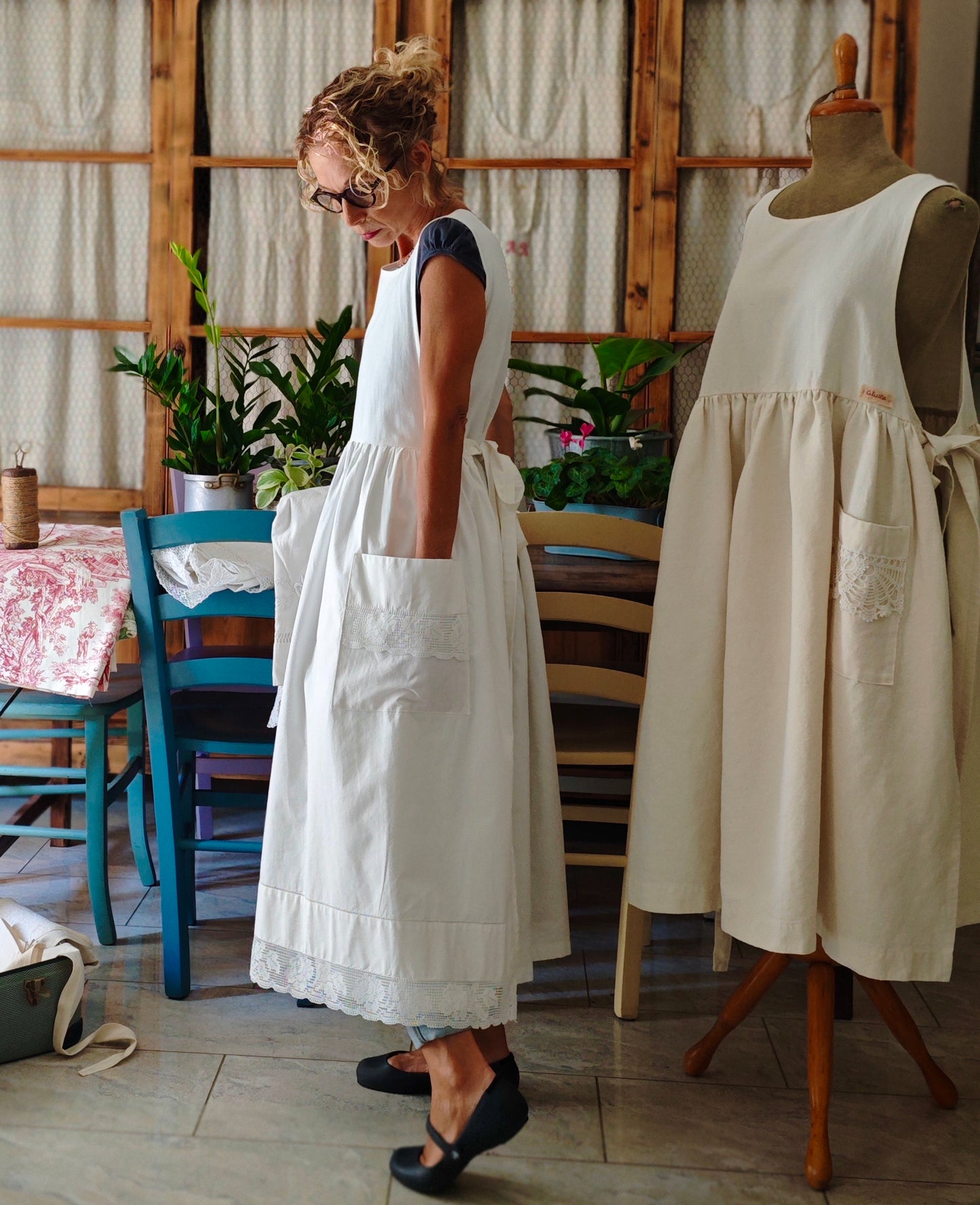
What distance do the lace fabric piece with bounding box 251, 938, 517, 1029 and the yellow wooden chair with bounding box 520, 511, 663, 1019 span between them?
0.50 meters

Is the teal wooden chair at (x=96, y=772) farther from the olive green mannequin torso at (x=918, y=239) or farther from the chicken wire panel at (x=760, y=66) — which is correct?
the chicken wire panel at (x=760, y=66)

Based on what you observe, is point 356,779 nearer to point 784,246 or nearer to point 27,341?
point 784,246

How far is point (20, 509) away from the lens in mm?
2283

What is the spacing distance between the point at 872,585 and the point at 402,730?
2.21ft

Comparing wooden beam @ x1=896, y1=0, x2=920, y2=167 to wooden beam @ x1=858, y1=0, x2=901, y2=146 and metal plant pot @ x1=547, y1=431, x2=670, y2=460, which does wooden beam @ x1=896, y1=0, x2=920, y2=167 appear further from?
metal plant pot @ x1=547, y1=431, x2=670, y2=460

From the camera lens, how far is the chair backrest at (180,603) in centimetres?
191

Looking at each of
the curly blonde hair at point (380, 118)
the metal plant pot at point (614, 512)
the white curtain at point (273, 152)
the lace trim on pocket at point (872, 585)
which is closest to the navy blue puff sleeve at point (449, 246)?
the curly blonde hair at point (380, 118)

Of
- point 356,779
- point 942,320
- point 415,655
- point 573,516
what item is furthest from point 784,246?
point 356,779

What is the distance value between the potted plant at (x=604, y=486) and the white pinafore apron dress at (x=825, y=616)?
2.11 ft

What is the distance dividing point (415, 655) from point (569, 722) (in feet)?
2.78

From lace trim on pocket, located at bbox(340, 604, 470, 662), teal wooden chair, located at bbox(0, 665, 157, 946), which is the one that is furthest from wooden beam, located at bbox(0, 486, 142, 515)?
lace trim on pocket, located at bbox(340, 604, 470, 662)

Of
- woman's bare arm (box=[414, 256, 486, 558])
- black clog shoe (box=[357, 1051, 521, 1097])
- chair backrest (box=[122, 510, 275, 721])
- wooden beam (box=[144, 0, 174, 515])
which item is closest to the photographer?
woman's bare arm (box=[414, 256, 486, 558])

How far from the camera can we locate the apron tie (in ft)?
5.33

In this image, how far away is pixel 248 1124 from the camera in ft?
5.59
